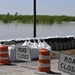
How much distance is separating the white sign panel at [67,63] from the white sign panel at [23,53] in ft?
9.92

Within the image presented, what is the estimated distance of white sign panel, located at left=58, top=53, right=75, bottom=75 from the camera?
1238 centimetres

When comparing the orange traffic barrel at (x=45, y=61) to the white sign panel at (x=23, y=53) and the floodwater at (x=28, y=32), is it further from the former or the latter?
the floodwater at (x=28, y=32)

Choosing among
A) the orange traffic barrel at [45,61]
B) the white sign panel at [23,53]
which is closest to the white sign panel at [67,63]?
the orange traffic barrel at [45,61]

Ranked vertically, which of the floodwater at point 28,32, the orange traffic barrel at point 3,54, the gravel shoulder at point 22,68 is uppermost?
the orange traffic barrel at point 3,54

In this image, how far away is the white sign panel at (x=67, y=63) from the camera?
40.6ft

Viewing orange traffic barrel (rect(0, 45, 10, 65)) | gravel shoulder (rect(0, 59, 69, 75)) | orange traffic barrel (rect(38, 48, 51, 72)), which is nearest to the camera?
orange traffic barrel (rect(38, 48, 51, 72))

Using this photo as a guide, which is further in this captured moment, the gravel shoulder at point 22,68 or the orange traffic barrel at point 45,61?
the gravel shoulder at point 22,68

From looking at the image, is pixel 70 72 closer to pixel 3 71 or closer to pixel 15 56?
pixel 3 71

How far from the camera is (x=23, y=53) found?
15.7 m

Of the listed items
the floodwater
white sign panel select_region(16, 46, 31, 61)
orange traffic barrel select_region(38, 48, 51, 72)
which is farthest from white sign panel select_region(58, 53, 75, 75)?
the floodwater

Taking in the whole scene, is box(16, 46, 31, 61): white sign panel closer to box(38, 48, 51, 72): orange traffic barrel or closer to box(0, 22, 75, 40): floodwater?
box(38, 48, 51, 72): orange traffic barrel

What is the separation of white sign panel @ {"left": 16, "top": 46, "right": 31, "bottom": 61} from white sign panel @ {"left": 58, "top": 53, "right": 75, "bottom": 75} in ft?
9.92

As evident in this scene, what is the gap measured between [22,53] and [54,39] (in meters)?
6.92

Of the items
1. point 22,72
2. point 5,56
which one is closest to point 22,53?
point 5,56
